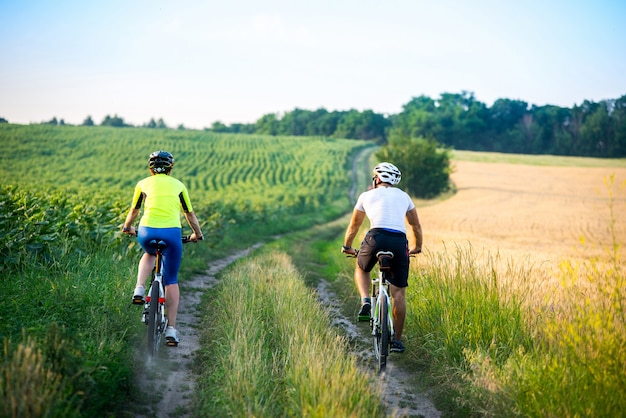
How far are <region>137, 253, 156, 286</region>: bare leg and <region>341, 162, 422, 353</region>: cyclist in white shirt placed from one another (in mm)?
2350

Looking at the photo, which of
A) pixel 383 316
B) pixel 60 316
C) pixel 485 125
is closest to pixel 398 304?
pixel 383 316

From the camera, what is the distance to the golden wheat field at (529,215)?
17.4 meters

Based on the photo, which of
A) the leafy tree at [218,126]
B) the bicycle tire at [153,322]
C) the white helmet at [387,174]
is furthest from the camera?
the leafy tree at [218,126]

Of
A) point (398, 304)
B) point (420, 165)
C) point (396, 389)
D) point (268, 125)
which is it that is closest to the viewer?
point (396, 389)

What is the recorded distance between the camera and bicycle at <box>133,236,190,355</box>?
5789mm

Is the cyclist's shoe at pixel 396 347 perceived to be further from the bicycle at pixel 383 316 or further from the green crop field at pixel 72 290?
the green crop field at pixel 72 290

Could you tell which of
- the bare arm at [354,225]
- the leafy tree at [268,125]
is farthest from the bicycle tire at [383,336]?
the leafy tree at [268,125]

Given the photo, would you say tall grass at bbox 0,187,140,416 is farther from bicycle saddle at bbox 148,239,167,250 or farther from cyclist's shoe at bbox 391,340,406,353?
cyclist's shoe at bbox 391,340,406,353

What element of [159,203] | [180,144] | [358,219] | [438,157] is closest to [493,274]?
[358,219]

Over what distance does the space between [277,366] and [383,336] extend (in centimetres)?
126

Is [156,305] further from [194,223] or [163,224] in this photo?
[194,223]

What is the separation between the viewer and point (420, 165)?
145ft

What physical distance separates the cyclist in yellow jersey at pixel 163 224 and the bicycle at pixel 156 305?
7 cm

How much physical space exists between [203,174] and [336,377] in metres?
A: 51.8
